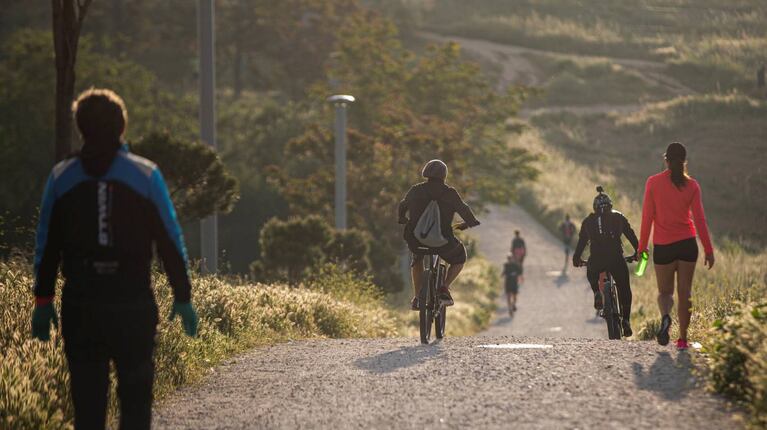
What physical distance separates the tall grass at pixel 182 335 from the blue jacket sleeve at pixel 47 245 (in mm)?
1530

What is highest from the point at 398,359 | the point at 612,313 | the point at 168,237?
the point at 168,237

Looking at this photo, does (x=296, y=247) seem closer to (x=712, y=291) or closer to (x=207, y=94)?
(x=207, y=94)

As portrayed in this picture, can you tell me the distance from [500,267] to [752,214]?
963cm

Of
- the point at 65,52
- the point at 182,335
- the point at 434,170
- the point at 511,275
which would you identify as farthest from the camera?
the point at 511,275

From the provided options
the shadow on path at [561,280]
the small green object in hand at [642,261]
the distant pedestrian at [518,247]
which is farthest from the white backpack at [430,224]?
the shadow on path at [561,280]

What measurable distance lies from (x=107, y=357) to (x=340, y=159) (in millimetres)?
22858

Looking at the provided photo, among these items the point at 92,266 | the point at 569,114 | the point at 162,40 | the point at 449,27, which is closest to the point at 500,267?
the point at 162,40

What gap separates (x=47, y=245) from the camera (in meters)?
5.96

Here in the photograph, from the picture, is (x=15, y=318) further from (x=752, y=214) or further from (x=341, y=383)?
(x=752, y=214)

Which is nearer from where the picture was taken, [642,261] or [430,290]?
[642,261]

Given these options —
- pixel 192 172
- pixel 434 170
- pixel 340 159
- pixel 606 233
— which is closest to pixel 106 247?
pixel 434 170

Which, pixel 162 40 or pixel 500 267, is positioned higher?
pixel 162 40

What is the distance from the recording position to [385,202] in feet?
131

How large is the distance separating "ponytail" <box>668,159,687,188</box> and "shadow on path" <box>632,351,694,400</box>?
1.49 m
